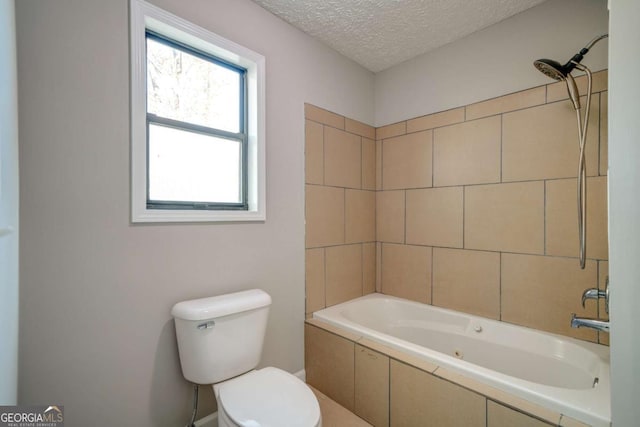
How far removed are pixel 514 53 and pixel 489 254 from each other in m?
1.36

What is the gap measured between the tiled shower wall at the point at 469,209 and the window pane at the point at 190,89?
1.91 ft

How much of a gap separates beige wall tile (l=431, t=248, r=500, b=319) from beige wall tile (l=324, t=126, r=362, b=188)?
0.91 meters

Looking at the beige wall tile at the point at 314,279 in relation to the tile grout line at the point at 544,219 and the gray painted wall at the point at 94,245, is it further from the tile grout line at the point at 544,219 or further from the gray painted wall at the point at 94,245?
the tile grout line at the point at 544,219

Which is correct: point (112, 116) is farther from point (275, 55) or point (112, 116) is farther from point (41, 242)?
point (275, 55)

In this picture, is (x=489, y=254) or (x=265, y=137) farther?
(x=489, y=254)

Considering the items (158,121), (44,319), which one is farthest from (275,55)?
(44,319)

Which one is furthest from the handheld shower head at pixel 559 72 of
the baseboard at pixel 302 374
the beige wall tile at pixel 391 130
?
the baseboard at pixel 302 374

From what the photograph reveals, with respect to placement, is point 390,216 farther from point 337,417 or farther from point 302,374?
point 337,417

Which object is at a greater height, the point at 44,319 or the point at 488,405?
the point at 44,319

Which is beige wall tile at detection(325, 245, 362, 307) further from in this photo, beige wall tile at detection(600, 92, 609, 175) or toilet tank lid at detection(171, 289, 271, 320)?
beige wall tile at detection(600, 92, 609, 175)

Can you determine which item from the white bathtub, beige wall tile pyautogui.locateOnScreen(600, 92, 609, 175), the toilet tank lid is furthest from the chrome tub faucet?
the toilet tank lid

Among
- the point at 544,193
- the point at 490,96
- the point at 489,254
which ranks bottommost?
the point at 489,254

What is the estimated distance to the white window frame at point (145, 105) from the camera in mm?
1295

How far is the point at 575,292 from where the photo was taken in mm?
1640
